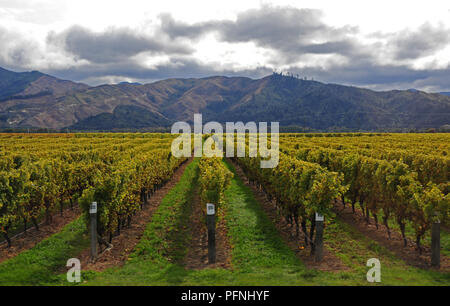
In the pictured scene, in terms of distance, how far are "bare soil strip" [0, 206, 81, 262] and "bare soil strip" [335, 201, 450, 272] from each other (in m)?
14.3

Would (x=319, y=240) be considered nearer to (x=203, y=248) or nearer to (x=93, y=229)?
(x=203, y=248)

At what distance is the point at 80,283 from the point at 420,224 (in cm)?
1126

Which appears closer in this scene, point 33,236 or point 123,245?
point 123,245

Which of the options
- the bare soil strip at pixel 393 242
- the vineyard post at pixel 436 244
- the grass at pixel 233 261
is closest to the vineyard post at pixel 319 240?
the grass at pixel 233 261

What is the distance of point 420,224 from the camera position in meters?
10.1

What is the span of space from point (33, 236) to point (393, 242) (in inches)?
610

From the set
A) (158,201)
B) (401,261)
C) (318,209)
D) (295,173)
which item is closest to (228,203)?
(158,201)

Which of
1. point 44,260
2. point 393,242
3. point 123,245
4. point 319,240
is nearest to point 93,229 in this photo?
point 123,245

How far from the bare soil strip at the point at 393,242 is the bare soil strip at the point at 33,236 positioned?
1427cm

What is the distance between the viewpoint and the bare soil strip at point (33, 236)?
11.1 m

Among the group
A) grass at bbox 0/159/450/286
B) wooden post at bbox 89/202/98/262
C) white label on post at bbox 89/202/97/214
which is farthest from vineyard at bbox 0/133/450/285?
A: white label on post at bbox 89/202/97/214

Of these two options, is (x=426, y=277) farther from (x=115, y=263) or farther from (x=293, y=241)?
(x=115, y=263)

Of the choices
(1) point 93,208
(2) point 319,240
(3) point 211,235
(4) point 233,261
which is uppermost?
(1) point 93,208

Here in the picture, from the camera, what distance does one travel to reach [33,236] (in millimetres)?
12914
